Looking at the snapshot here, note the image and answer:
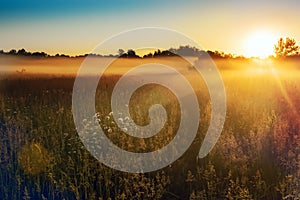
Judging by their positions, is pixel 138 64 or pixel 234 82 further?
pixel 138 64

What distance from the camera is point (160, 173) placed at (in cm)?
588

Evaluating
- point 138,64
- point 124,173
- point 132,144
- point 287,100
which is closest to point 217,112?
point 287,100

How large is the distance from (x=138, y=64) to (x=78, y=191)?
720 centimetres

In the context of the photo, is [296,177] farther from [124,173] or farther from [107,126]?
[107,126]

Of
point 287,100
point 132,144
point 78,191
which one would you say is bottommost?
point 78,191

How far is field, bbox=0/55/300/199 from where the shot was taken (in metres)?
5.52

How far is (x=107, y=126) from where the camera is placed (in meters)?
6.85

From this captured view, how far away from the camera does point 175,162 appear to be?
6.03 m

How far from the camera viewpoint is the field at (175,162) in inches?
217

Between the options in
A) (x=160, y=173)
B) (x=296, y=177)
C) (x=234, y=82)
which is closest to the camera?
(x=296, y=177)

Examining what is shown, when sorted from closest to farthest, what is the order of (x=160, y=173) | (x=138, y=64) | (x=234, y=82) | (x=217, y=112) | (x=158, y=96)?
(x=160, y=173) → (x=217, y=112) → (x=158, y=96) → (x=234, y=82) → (x=138, y=64)

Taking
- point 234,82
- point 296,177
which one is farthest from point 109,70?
point 296,177

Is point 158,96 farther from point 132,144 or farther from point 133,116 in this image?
point 132,144

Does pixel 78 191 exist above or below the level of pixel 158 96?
below
